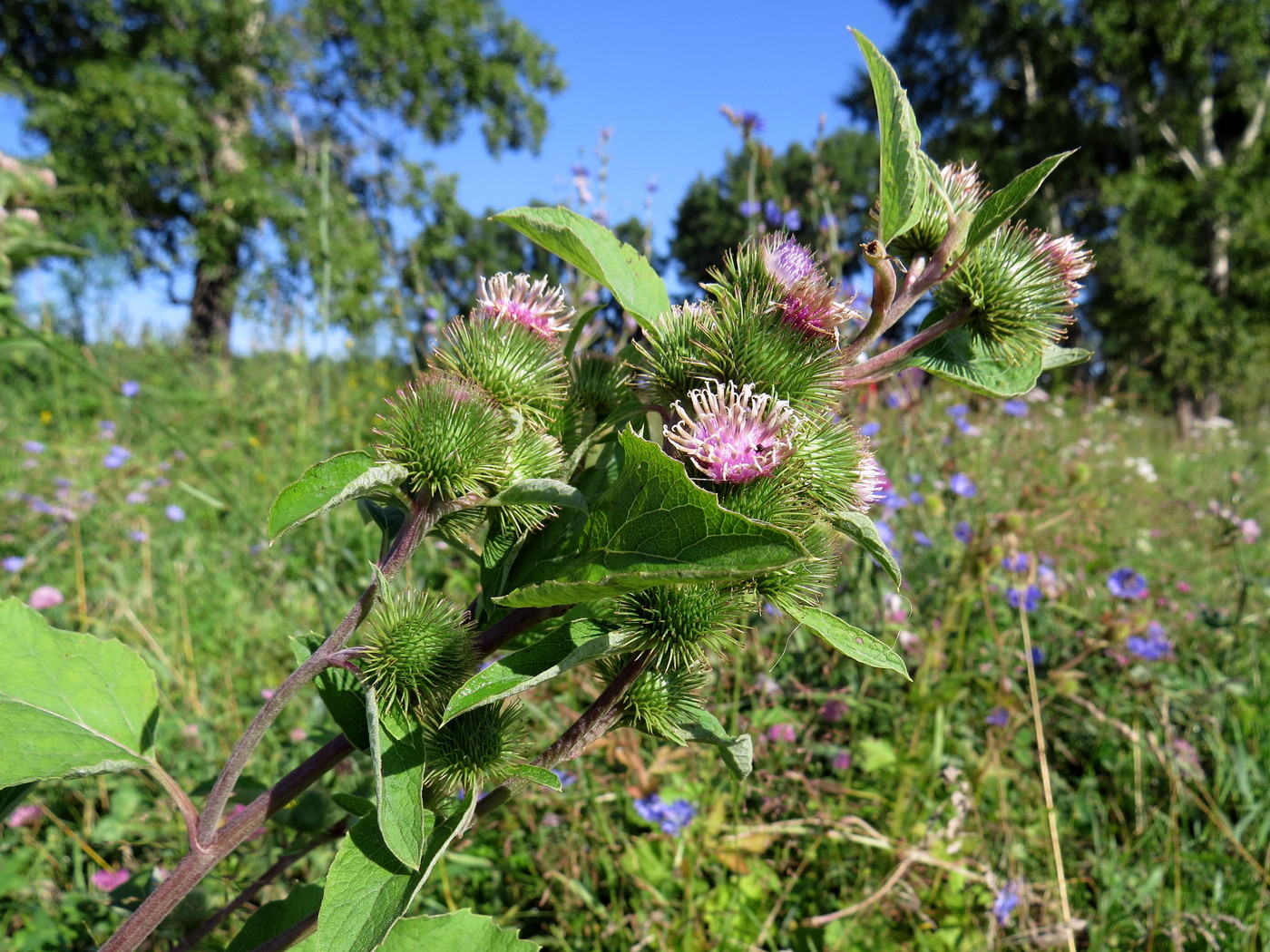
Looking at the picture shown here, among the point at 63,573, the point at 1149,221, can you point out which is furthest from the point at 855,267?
the point at 63,573

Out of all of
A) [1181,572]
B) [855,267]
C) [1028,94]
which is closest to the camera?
[1181,572]

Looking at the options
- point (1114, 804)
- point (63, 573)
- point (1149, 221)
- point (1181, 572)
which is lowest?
point (63, 573)

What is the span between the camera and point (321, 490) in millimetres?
750

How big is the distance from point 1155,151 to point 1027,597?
23691 millimetres

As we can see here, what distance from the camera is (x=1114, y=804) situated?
2.51m

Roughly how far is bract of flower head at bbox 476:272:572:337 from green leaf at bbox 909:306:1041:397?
48 cm

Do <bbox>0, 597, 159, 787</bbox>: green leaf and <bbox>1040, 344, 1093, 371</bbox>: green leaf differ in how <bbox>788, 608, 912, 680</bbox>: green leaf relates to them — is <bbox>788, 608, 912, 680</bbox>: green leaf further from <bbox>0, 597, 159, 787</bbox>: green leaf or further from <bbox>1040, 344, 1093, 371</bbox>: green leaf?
<bbox>0, 597, 159, 787</bbox>: green leaf

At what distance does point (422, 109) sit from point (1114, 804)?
20454 mm

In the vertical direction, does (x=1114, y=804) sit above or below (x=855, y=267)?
below

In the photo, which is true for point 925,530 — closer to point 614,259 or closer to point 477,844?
point 477,844

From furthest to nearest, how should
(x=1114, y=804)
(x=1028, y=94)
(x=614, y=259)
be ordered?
(x=1028, y=94), (x=1114, y=804), (x=614, y=259)

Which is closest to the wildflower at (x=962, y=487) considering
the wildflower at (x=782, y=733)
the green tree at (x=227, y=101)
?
the wildflower at (x=782, y=733)

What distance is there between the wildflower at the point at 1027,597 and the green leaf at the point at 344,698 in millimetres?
2088

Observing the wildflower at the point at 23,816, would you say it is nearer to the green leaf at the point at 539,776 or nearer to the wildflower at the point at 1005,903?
the green leaf at the point at 539,776
